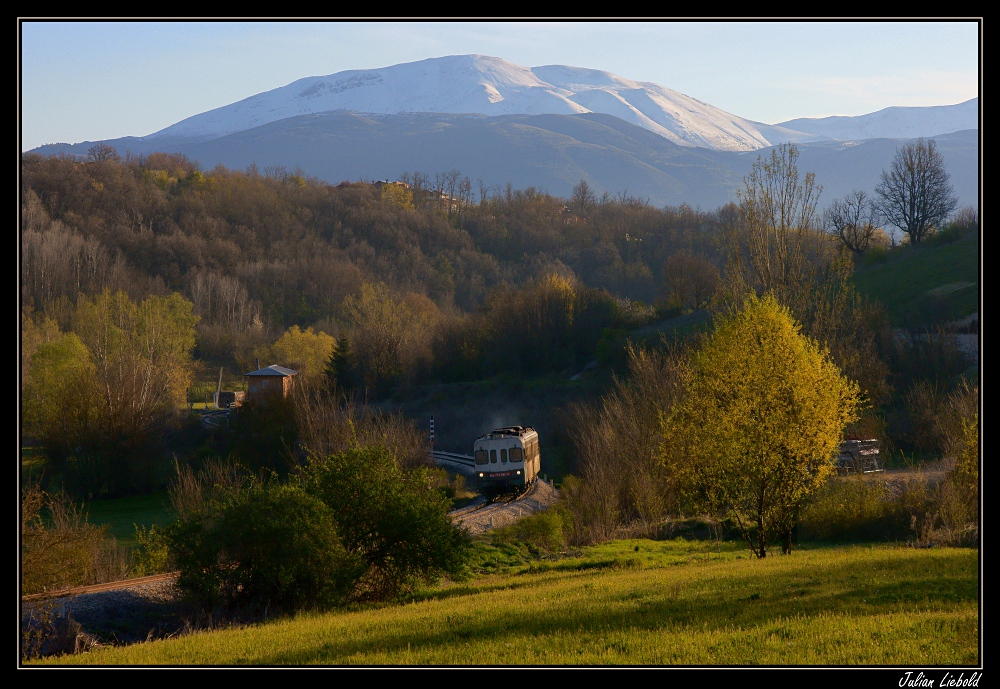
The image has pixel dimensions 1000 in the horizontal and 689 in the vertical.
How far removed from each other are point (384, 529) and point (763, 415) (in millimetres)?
10216

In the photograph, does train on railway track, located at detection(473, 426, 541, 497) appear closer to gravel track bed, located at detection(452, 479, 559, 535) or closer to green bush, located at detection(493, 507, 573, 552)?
gravel track bed, located at detection(452, 479, 559, 535)

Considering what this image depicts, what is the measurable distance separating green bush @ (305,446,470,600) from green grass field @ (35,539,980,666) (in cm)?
97

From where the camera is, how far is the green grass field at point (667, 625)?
9.98 m

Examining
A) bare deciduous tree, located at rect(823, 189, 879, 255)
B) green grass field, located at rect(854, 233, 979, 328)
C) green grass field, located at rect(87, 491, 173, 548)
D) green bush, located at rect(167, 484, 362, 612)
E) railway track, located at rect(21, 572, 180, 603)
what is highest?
bare deciduous tree, located at rect(823, 189, 879, 255)

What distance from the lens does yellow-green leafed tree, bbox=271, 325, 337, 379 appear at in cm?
7200

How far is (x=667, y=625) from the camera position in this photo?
11820 mm

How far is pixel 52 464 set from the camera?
164ft

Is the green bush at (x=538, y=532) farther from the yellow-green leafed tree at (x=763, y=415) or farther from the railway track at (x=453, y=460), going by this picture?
the railway track at (x=453, y=460)

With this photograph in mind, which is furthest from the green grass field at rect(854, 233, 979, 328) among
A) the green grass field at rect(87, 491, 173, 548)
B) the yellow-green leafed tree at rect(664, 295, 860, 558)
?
the green grass field at rect(87, 491, 173, 548)

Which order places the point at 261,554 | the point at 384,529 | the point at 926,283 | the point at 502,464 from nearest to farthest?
the point at 261,554
the point at 384,529
the point at 502,464
the point at 926,283

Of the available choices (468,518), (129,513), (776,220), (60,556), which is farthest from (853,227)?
(60,556)

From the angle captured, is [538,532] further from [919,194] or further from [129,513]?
[919,194]
